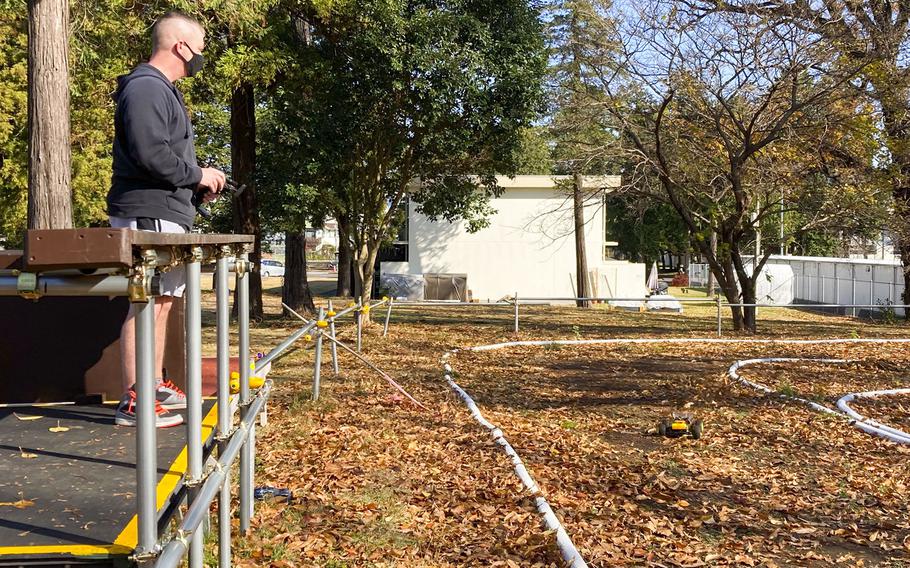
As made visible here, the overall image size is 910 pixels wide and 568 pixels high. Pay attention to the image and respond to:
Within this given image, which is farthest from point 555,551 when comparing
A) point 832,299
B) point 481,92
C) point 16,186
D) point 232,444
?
point 832,299

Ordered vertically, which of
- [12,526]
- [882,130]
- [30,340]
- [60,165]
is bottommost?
[12,526]

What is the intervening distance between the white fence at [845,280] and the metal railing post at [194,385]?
86.8ft

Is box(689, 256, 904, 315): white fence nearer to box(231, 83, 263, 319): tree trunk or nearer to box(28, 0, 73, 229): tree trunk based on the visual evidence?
box(231, 83, 263, 319): tree trunk

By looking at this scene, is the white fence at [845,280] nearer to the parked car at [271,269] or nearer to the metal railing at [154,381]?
the metal railing at [154,381]

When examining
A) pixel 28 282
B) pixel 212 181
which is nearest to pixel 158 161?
pixel 212 181

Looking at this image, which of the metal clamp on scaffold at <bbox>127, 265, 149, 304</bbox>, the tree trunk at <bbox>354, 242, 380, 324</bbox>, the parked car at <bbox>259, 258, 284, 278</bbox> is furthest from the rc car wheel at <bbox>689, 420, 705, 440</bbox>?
the parked car at <bbox>259, 258, 284, 278</bbox>

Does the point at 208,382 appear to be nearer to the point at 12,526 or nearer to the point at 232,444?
the point at 232,444

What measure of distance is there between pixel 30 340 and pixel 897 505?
4.91 m

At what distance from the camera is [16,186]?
66.0ft

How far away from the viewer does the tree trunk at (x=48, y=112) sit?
28.9 feet

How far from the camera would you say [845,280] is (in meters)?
32.9

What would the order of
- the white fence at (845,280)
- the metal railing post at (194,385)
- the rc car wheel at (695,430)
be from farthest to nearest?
the white fence at (845,280), the rc car wheel at (695,430), the metal railing post at (194,385)

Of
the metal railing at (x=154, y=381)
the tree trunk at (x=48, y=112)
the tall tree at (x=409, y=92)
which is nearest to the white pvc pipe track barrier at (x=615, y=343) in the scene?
the metal railing at (x=154, y=381)

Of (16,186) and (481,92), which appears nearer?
(481,92)
